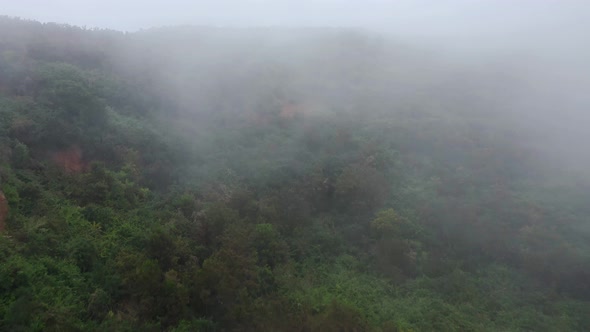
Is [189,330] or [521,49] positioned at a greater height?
[521,49]

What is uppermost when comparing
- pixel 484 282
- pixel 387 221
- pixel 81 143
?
pixel 81 143

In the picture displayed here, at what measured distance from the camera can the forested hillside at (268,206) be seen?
8.91 metres

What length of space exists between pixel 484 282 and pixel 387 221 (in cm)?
314

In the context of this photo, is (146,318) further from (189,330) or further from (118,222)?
(118,222)

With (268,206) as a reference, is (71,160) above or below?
above

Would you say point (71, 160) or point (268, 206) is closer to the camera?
point (268, 206)

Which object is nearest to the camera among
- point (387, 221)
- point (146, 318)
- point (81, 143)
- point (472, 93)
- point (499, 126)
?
point (146, 318)

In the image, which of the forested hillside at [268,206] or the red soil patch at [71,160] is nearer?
the forested hillside at [268,206]

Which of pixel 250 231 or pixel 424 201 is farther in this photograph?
pixel 424 201

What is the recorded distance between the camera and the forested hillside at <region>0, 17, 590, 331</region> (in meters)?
8.91

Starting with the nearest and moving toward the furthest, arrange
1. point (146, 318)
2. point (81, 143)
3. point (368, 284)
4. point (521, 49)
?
1. point (146, 318)
2. point (368, 284)
3. point (81, 143)
4. point (521, 49)

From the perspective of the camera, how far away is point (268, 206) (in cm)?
1333

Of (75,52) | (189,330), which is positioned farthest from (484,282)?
(75,52)

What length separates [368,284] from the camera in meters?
11.0
